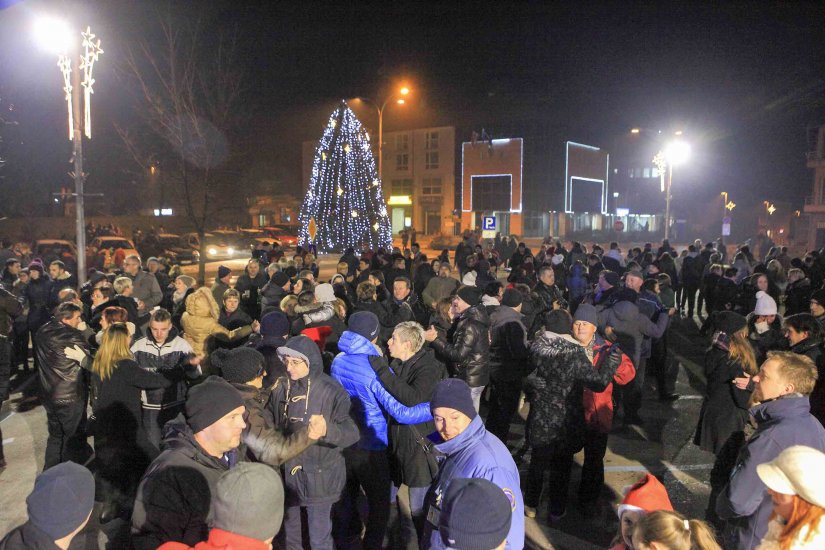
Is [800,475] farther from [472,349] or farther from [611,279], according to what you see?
[611,279]

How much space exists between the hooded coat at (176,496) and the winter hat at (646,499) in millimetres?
1905

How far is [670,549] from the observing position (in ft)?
6.94

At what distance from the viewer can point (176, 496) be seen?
276cm

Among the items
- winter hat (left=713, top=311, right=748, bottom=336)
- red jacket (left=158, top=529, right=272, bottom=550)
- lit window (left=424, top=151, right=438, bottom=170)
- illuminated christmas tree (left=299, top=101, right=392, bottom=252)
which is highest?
lit window (left=424, top=151, right=438, bottom=170)

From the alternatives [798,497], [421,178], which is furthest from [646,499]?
[421,178]

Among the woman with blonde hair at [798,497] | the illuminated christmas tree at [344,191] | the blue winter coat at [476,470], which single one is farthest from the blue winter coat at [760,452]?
the illuminated christmas tree at [344,191]

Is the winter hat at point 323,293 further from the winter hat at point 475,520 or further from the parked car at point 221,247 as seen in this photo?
the parked car at point 221,247

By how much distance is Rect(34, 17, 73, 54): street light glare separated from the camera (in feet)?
34.3

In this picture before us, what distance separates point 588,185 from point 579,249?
146 ft

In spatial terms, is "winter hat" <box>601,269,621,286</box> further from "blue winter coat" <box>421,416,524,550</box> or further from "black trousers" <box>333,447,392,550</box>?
"blue winter coat" <box>421,416,524,550</box>

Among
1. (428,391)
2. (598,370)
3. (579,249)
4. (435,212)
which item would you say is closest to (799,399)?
(598,370)

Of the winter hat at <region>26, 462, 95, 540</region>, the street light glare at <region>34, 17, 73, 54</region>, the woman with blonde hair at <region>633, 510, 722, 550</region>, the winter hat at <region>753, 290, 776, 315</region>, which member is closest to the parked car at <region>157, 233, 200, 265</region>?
the street light glare at <region>34, 17, 73, 54</region>

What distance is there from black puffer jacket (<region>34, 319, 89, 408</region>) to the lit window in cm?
5212

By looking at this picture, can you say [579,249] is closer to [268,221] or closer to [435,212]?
[435,212]
